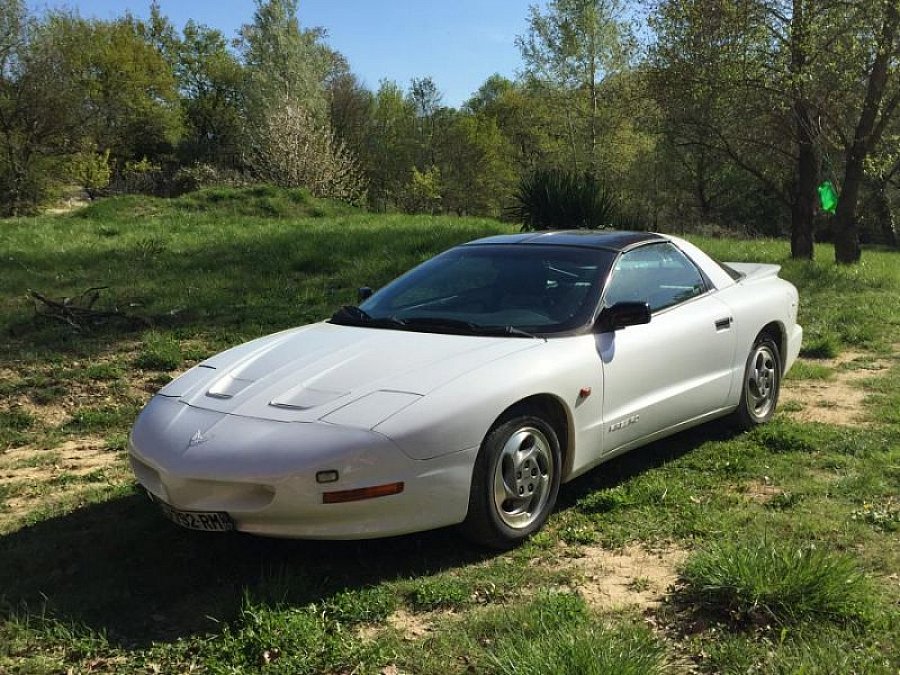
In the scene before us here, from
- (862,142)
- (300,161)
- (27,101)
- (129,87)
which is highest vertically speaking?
(129,87)

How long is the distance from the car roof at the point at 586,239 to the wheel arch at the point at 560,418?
1319 millimetres

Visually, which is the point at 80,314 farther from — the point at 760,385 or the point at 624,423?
the point at 760,385

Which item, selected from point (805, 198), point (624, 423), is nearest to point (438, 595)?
point (624, 423)

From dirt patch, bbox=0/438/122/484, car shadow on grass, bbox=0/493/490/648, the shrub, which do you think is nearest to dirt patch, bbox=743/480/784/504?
car shadow on grass, bbox=0/493/490/648

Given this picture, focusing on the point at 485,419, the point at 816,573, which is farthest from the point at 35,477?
the point at 816,573

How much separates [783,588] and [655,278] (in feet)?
7.80

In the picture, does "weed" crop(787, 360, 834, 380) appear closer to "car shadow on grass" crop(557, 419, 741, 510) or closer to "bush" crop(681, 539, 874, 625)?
"car shadow on grass" crop(557, 419, 741, 510)

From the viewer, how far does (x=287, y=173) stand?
2420 cm

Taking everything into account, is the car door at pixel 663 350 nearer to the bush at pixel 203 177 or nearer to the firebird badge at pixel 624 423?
the firebird badge at pixel 624 423

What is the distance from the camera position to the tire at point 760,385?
5422 millimetres

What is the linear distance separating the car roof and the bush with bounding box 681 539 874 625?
2.24 metres

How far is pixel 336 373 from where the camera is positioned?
12.4 feet

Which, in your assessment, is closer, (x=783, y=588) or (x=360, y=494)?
(x=783, y=588)

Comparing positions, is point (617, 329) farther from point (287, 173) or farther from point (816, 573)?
point (287, 173)
